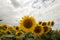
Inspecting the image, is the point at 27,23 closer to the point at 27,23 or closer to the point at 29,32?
the point at 27,23

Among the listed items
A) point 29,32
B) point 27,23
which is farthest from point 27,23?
point 29,32

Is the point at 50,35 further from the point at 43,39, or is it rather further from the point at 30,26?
the point at 30,26

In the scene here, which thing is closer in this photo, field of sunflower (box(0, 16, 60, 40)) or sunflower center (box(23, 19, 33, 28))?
field of sunflower (box(0, 16, 60, 40))

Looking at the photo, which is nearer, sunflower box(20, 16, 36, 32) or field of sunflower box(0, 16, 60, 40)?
field of sunflower box(0, 16, 60, 40)

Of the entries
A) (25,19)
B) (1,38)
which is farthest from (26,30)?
(1,38)

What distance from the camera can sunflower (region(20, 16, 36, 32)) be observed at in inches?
82.8

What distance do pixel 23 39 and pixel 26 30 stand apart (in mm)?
161

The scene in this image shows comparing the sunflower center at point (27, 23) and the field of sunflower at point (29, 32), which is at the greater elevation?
the sunflower center at point (27, 23)

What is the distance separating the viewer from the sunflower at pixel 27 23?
6.90ft

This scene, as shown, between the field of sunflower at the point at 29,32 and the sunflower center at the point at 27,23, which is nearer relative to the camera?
the field of sunflower at the point at 29,32

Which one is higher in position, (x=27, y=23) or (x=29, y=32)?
(x=27, y=23)

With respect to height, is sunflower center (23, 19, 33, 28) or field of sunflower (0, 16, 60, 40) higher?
sunflower center (23, 19, 33, 28)

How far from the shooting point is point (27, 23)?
2221 millimetres

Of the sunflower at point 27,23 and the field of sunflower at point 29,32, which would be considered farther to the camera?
the sunflower at point 27,23
